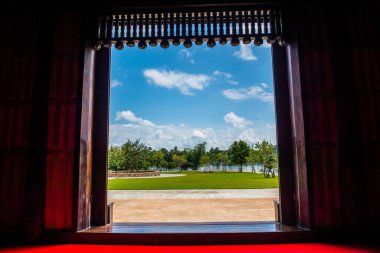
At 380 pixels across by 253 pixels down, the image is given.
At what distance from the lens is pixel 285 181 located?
9.75 feet

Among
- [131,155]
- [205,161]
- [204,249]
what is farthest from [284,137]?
[205,161]

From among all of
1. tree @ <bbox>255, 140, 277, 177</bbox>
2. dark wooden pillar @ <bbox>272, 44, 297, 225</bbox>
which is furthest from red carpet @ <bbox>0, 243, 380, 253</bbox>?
tree @ <bbox>255, 140, 277, 177</bbox>

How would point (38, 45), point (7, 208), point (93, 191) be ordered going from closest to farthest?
point (7, 208) < point (38, 45) < point (93, 191)

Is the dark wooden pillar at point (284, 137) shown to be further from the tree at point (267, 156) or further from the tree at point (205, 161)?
the tree at point (205, 161)

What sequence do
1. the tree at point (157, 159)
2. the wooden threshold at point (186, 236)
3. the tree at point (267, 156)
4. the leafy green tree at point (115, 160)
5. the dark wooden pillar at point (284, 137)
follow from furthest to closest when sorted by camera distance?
the tree at point (157, 159) → the leafy green tree at point (115, 160) → the tree at point (267, 156) → the dark wooden pillar at point (284, 137) → the wooden threshold at point (186, 236)

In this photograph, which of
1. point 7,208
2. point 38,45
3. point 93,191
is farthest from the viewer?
point 93,191

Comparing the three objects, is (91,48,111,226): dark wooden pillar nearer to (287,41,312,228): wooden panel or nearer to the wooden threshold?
the wooden threshold

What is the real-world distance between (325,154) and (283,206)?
79 centimetres

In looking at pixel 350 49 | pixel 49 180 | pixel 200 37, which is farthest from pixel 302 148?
pixel 49 180

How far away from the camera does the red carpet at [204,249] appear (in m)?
2.23

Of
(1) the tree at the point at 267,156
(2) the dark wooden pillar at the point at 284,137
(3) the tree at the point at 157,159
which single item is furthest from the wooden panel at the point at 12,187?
(3) the tree at the point at 157,159
